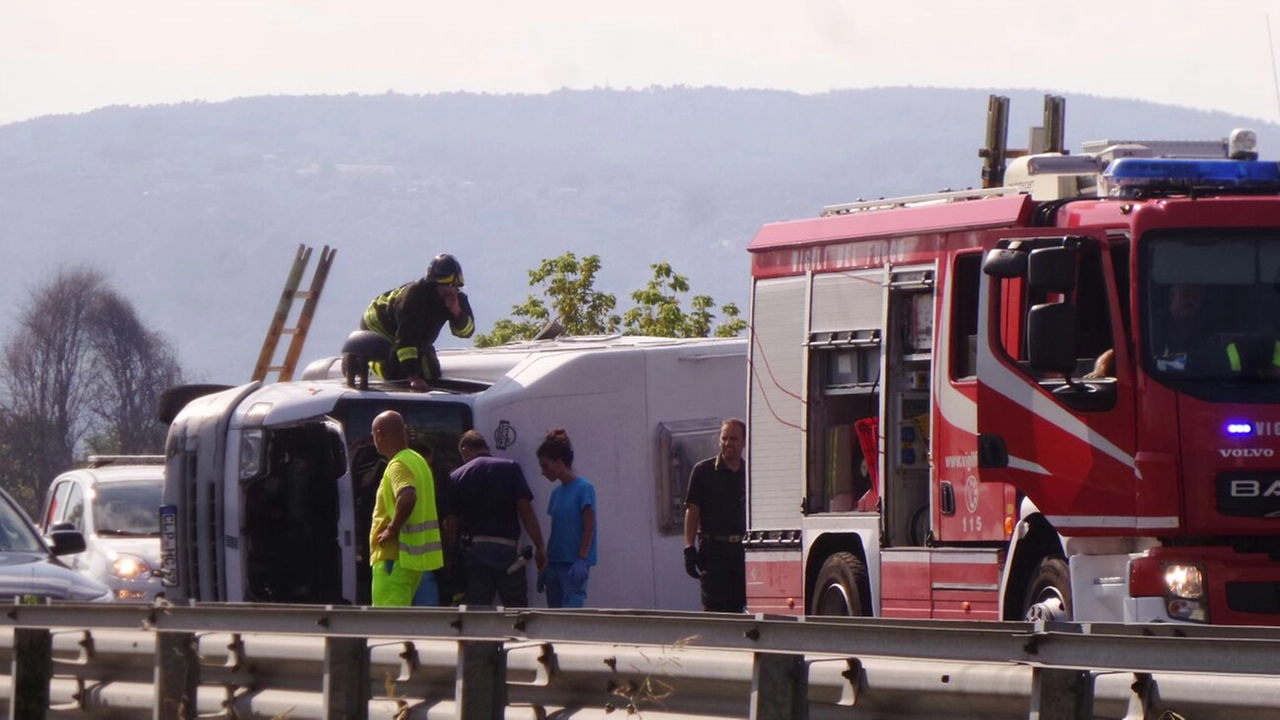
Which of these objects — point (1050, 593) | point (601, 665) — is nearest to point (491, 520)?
point (1050, 593)

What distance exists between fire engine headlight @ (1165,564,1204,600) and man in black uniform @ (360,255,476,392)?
26.6 feet

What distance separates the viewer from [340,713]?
793cm

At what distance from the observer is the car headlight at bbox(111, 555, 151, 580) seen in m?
20.8

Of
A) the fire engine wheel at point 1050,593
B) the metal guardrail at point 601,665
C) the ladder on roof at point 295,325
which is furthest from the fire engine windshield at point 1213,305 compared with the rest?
the ladder on roof at point 295,325

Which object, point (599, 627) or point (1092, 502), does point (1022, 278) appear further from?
point (599, 627)

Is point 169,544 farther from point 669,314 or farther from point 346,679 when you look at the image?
point 669,314

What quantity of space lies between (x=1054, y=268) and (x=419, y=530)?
4226 millimetres

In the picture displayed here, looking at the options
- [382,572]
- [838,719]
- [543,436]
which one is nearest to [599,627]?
[838,719]

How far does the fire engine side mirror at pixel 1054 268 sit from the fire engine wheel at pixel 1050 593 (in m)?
1.44

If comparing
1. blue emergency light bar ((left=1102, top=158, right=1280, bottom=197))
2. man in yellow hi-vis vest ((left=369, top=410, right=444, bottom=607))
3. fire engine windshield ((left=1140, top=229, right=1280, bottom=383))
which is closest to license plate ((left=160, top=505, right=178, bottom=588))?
man in yellow hi-vis vest ((left=369, top=410, right=444, bottom=607))

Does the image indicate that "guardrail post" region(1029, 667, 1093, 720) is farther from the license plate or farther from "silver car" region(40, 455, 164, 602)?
"silver car" region(40, 455, 164, 602)

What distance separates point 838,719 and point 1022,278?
507cm

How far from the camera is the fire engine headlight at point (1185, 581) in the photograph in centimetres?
1034

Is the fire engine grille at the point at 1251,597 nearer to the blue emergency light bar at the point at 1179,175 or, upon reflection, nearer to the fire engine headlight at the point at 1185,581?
the fire engine headlight at the point at 1185,581
